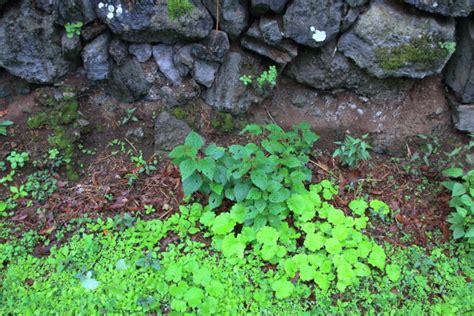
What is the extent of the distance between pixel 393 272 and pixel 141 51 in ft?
10.6

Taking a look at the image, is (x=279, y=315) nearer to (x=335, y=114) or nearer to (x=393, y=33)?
(x=335, y=114)

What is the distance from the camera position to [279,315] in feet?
9.83

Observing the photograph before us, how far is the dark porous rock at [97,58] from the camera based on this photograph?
4039 millimetres

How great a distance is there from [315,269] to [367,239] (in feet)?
1.99

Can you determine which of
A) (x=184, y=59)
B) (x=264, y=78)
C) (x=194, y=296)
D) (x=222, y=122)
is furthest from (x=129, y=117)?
(x=194, y=296)

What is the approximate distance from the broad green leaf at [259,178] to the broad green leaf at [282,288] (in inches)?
30.1

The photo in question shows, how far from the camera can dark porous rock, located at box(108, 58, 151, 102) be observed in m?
4.19

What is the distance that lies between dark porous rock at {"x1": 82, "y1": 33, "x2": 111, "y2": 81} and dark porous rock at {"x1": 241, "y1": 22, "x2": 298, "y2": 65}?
1433 millimetres

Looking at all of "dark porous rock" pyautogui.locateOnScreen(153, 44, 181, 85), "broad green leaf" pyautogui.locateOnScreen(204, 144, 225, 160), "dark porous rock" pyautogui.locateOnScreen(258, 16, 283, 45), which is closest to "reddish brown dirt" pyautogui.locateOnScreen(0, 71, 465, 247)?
"dark porous rock" pyautogui.locateOnScreen(153, 44, 181, 85)

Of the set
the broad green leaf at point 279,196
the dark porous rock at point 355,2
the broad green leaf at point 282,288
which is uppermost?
the dark porous rock at point 355,2

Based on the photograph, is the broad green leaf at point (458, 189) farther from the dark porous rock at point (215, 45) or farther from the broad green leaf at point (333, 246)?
the dark porous rock at point (215, 45)

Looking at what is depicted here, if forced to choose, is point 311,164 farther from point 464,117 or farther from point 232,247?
point 464,117

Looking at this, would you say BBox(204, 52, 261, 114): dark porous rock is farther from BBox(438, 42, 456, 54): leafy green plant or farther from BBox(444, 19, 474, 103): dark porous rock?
BBox(444, 19, 474, 103): dark porous rock

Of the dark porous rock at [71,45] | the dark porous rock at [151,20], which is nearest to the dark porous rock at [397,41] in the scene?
the dark porous rock at [151,20]
